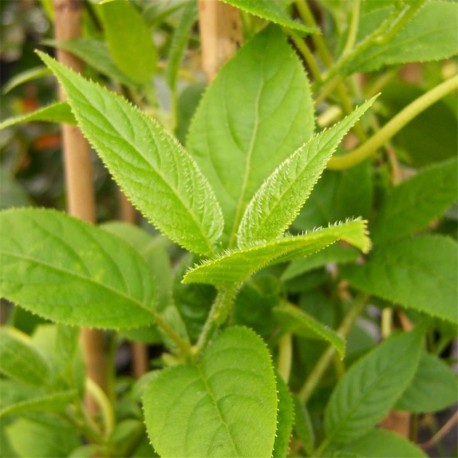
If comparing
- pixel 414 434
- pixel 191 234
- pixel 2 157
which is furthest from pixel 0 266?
pixel 2 157

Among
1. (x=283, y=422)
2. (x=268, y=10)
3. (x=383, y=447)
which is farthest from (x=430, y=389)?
(x=268, y=10)

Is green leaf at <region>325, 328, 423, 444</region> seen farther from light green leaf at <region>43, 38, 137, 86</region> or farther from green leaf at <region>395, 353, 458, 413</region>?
light green leaf at <region>43, 38, 137, 86</region>

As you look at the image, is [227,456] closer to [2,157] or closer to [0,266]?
[0,266]

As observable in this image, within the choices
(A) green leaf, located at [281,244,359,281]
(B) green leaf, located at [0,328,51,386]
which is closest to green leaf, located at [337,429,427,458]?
(A) green leaf, located at [281,244,359,281]

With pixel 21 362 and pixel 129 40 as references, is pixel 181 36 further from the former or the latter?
pixel 21 362

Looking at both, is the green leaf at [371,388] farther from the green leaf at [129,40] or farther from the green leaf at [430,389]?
the green leaf at [129,40]

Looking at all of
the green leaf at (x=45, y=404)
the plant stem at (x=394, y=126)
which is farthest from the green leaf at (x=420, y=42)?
the green leaf at (x=45, y=404)
